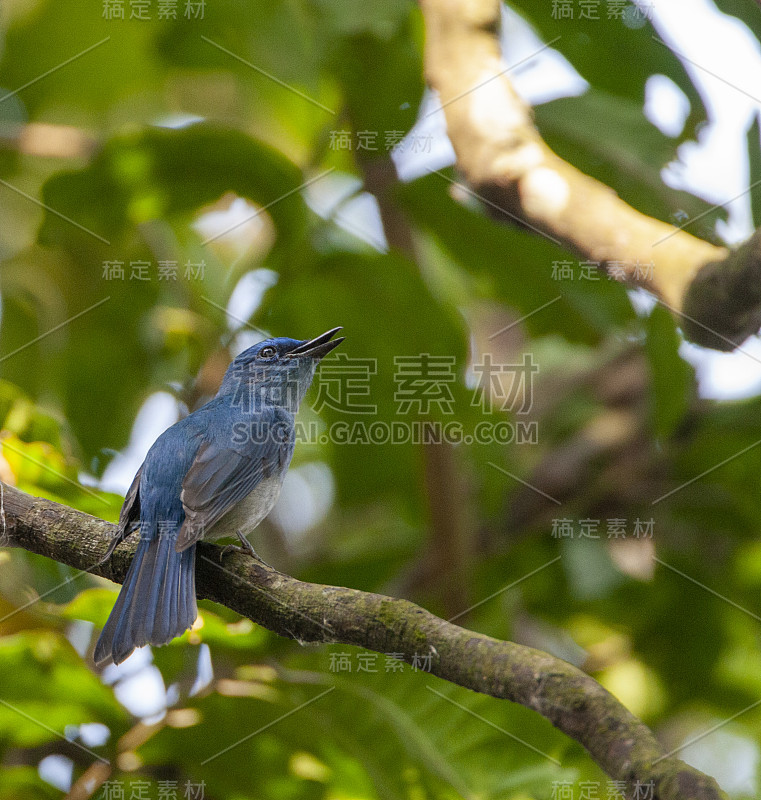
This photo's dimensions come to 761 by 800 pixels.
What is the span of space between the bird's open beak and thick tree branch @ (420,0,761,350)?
1.05 meters

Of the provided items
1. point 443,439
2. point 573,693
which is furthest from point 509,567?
point 573,693

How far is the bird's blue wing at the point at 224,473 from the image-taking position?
10.0ft

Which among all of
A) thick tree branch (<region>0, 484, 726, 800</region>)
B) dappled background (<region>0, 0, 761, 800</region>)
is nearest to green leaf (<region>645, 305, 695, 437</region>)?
dappled background (<region>0, 0, 761, 800</region>)

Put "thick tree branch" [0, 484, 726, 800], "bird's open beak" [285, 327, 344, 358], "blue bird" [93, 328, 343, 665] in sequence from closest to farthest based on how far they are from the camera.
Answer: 1. "thick tree branch" [0, 484, 726, 800]
2. "blue bird" [93, 328, 343, 665]
3. "bird's open beak" [285, 327, 344, 358]

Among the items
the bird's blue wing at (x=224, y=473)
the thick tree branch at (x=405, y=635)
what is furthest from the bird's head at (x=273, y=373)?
the thick tree branch at (x=405, y=635)

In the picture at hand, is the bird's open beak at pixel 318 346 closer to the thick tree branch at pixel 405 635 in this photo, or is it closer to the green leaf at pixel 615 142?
the thick tree branch at pixel 405 635

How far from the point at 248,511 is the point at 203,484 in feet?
0.98

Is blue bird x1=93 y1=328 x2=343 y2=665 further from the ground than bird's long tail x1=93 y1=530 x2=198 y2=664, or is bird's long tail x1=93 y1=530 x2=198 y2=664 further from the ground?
bird's long tail x1=93 y1=530 x2=198 y2=664

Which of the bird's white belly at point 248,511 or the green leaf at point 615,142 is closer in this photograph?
the bird's white belly at point 248,511

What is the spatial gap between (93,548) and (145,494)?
0.43 meters

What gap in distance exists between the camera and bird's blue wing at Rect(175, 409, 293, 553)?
305 centimetres

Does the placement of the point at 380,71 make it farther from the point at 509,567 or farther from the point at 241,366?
the point at 509,567

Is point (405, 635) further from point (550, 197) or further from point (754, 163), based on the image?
point (754, 163)

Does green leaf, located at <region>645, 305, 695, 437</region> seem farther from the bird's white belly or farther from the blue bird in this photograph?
the bird's white belly
